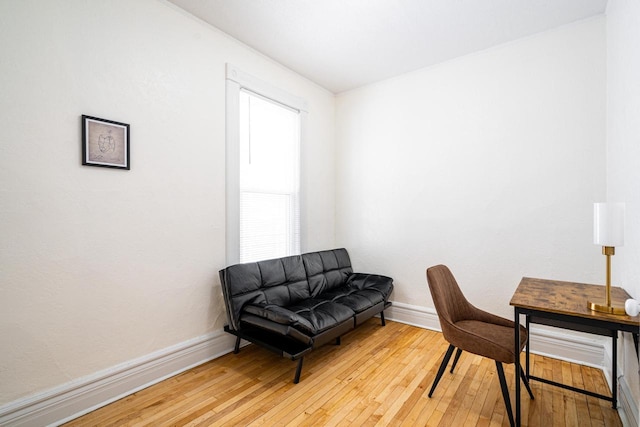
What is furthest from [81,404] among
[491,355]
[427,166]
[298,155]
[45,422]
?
[427,166]

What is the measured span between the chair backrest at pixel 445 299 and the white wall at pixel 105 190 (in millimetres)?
1894

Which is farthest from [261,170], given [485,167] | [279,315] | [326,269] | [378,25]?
[485,167]

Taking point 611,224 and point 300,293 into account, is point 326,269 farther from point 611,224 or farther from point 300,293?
point 611,224

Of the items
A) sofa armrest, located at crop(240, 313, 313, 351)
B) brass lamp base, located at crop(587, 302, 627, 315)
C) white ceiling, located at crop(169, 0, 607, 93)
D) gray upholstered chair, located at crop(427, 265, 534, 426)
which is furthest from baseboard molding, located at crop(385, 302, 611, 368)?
white ceiling, located at crop(169, 0, 607, 93)

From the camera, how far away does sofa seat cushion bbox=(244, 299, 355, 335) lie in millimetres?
2379

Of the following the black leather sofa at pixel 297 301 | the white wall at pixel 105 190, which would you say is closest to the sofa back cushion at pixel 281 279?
the black leather sofa at pixel 297 301

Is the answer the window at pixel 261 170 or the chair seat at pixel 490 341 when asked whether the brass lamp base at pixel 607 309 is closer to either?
the chair seat at pixel 490 341

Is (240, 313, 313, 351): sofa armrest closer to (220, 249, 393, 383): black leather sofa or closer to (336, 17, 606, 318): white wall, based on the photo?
(220, 249, 393, 383): black leather sofa

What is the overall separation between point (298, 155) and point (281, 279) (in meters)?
1.55

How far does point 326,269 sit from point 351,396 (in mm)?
1542

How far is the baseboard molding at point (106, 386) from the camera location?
1.81 m

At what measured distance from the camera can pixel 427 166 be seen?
354 centimetres

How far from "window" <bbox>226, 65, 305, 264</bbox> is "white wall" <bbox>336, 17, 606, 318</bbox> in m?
0.90

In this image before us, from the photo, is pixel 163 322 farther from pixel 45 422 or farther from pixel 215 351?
pixel 45 422
